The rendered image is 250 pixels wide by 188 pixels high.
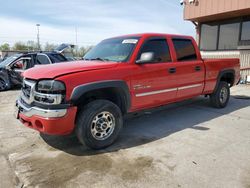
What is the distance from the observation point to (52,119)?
10.9 feet

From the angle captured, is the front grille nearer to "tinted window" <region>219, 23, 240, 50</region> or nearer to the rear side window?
the rear side window

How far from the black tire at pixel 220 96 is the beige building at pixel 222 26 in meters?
5.53

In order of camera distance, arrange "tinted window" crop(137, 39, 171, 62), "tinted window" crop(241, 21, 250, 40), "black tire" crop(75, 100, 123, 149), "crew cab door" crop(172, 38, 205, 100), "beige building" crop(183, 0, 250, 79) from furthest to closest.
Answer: "tinted window" crop(241, 21, 250, 40) → "beige building" crop(183, 0, 250, 79) → "crew cab door" crop(172, 38, 205, 100) → "tinted window" crop(137, 39, 171, 62) → "black tire" crop(75, 100, 123, 149)

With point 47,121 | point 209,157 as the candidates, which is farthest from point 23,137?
point 209,157

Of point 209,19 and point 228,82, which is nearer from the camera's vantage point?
point 228,82

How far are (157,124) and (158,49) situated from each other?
5.30 ft

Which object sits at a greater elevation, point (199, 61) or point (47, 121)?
point (199, 61)

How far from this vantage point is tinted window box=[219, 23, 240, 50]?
12010 mm

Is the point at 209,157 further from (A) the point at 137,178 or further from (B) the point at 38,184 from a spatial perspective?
(B) the point at 38,184

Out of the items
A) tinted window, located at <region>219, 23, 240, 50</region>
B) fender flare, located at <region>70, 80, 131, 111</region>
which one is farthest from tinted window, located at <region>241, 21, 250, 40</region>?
fender flare, located at <region>70, 80, 131, 111</region>

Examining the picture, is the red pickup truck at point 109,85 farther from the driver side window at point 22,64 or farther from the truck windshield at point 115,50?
the driver side window at point 22,64

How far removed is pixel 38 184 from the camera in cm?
288

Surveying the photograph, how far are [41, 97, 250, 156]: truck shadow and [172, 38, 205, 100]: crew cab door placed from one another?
60cm

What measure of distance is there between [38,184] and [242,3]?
10839 mm
